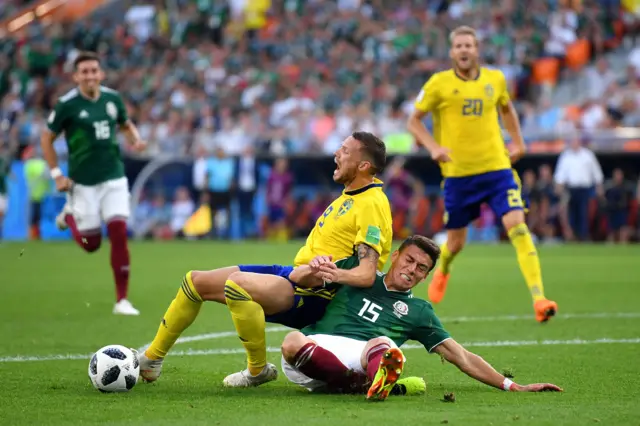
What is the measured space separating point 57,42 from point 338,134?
965 centimetres

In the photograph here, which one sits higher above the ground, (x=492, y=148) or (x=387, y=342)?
(x=492, y=148)

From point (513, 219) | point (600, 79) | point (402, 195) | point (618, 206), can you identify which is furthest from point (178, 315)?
point (600, 79)

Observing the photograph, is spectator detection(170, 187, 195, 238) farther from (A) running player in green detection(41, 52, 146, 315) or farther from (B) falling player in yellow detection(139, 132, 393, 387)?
(B) falling player in yellow detection(139, 132, 393, 387)

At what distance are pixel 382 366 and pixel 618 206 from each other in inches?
721

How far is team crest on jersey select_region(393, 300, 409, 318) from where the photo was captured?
21.4ft

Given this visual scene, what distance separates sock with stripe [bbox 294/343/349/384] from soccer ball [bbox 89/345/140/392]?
0.96 m

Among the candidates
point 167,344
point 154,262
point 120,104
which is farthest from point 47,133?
point 154,262

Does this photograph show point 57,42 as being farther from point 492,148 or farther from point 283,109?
point 492,148

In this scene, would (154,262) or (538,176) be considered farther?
(538,176)

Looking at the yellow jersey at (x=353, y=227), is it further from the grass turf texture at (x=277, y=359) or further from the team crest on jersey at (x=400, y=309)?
the grass turf texture at (x=277, y=359)

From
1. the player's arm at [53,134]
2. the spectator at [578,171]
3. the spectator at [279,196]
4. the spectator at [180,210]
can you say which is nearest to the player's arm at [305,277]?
the player's arm at [53,134]

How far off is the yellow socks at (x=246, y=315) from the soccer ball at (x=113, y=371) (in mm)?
648

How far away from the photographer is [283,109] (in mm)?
26172

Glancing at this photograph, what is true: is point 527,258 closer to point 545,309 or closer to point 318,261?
point 545,309
